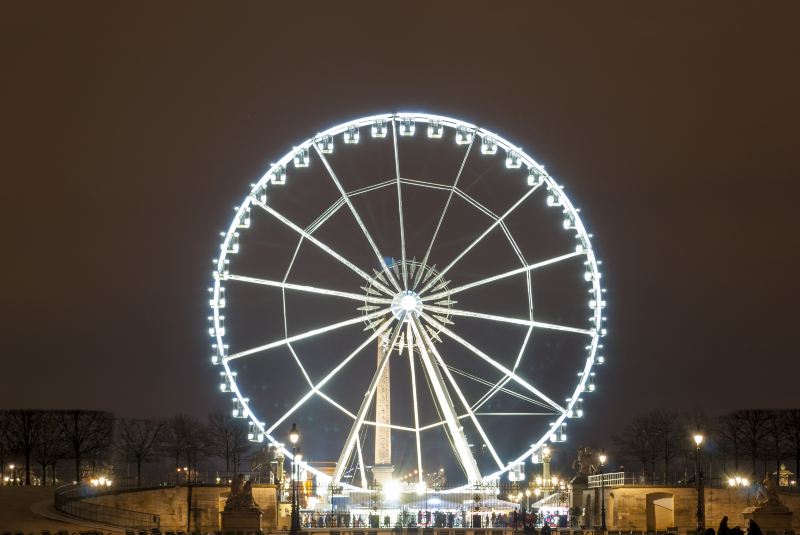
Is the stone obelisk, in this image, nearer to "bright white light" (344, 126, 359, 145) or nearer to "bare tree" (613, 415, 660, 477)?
"bright white light" (344, 126, 359, 145)

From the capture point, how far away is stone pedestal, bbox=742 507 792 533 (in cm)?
3819

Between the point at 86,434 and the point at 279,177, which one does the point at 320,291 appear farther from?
the point at 86,434

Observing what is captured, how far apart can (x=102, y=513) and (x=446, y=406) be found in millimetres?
11073

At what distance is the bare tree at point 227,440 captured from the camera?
74.4 metres

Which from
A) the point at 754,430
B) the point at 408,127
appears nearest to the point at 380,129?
the point at 408,127

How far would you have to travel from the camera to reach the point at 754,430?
2726 inches

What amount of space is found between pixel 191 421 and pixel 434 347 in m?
39.9

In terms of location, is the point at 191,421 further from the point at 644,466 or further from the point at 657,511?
the point at 657,511

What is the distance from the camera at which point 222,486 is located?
4550 cm

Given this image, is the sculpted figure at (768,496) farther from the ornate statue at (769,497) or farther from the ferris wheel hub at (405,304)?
the ferris wheel hub at (405,304)

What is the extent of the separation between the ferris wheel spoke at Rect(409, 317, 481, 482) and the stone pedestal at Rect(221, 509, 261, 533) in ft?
20.9

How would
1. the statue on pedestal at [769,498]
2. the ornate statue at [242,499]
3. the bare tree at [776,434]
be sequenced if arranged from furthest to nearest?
the bare tree at [776,434]
the statue on pedestal at [769,498]
the ornate statue at [242,499]

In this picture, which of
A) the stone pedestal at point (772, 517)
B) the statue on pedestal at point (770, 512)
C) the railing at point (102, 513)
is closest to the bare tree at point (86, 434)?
the railing at point (102, 513)

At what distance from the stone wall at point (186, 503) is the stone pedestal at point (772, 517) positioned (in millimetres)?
14279
